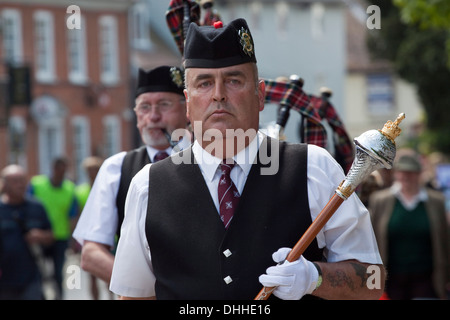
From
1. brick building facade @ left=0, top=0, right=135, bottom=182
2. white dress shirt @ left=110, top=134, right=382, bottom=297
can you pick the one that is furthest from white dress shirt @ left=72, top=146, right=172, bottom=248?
brick building facade @ left=0, top=0, right=135, bottom=182

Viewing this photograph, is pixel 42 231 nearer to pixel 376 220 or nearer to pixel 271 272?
pixel 376 220

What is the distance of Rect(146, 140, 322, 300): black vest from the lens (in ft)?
10.6

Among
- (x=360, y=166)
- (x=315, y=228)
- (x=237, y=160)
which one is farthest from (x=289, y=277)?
(x=237, y=160)

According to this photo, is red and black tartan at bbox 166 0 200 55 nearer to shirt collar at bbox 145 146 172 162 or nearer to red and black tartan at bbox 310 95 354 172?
shirt collar at bbox 145 146 172 162

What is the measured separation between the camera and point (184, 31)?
4789 mm

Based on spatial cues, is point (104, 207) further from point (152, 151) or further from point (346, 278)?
point (346, 278)

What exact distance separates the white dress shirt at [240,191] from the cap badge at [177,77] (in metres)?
1.31

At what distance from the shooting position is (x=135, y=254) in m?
3.45

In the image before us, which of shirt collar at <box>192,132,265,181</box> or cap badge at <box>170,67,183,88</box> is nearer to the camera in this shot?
shirt collar at <box>192,132,265,181</box>

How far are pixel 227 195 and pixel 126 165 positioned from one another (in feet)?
4.97

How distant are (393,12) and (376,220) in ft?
65.7

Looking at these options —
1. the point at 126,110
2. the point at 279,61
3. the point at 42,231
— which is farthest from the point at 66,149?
the point at 42,231

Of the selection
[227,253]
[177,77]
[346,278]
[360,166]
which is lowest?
[346,278]

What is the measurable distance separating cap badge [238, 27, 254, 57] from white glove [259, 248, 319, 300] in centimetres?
75
